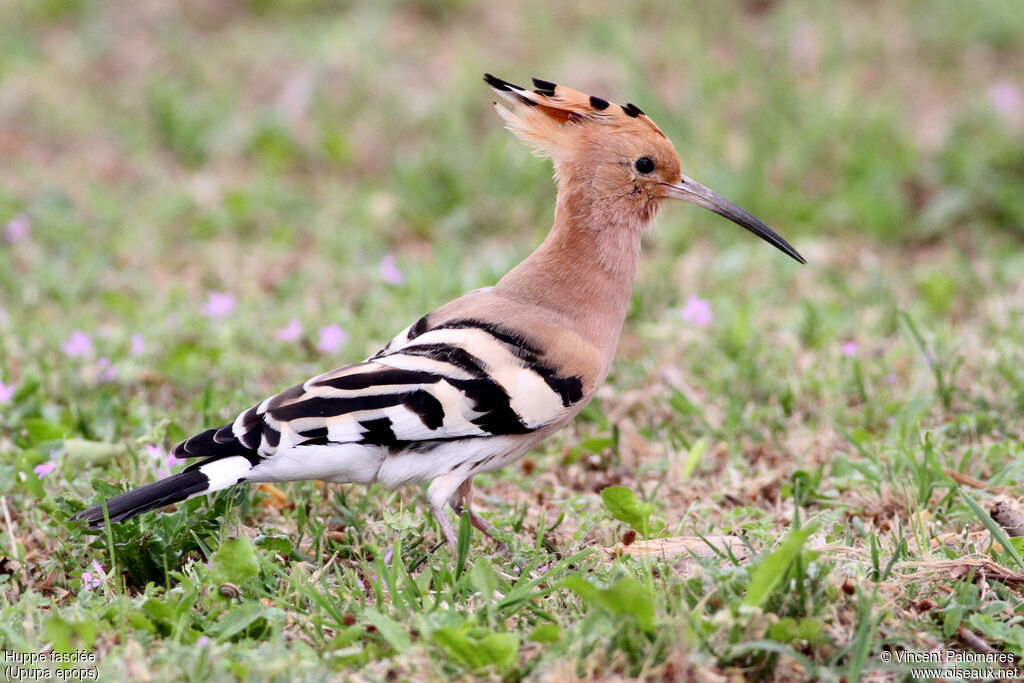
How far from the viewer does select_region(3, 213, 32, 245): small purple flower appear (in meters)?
5.25

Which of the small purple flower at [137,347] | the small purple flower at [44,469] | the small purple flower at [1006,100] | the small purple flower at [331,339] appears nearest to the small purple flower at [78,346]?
the small purple flower at [137,347]

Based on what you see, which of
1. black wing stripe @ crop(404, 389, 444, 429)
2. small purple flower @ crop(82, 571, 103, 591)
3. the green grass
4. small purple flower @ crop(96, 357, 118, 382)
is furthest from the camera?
small purple flower @ crop(96, 357, 118, 382)

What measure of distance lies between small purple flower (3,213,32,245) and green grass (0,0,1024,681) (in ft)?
0.27

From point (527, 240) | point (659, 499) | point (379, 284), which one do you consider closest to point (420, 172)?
point (527, 240)

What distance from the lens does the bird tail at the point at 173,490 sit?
8.62 ft

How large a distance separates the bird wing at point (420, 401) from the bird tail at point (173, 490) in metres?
0.05

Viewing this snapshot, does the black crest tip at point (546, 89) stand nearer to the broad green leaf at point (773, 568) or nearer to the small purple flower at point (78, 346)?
the broad green leaf at point (773, 568)

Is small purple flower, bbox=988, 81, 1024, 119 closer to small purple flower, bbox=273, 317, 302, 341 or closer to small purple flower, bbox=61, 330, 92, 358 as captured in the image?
small purple flower, bbox=273, 317, 302, 341

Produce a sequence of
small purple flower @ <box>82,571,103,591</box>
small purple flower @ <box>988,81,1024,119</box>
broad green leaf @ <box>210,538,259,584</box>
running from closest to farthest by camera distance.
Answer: broad green leaf @ <box>210,538,259,584</box> → small purple flower @ <box>82,571,103,591</box> → small purple flower @ <box>988,81,1024,119</box>

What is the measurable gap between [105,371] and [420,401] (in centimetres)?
157

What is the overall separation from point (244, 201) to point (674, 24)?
2866mm

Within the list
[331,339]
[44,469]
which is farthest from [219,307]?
[44,469]

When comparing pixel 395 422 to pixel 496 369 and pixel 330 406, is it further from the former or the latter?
pixel 496 369

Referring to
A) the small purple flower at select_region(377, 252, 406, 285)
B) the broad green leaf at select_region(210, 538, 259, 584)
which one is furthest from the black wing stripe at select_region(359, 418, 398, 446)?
the small purple flower at select_region(377, 252, 406, 285)
